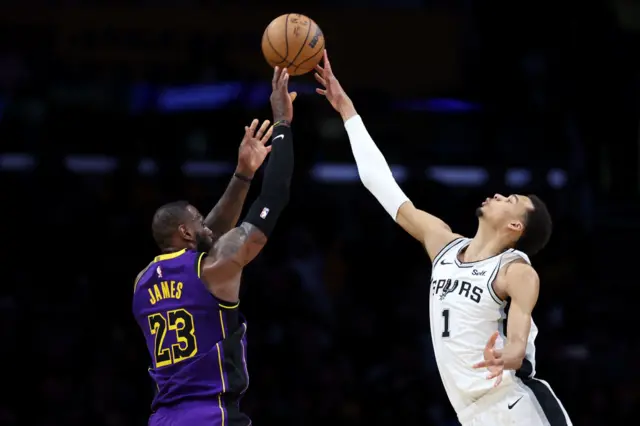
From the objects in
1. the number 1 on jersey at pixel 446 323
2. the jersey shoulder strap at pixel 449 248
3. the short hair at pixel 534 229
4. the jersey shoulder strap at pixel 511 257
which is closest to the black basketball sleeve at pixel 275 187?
the jersey shoulder strap at pixel 449 248

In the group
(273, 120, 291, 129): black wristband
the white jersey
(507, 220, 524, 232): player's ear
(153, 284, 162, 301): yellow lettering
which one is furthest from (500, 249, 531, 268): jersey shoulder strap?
(153, 284, 162, 301): yellow lettering

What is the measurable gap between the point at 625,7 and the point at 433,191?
4.47 metres

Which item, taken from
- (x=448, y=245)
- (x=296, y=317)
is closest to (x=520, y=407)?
(x=448, y=245)

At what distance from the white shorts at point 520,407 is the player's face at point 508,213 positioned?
0.87 metres

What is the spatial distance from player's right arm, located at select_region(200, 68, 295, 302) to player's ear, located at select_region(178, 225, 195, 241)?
372 mm

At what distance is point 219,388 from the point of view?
Answer: 5500 millimetres

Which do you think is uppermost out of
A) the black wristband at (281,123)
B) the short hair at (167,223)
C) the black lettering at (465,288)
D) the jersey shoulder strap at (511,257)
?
the black wristband at (281,123)

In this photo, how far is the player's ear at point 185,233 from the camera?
5.86 m

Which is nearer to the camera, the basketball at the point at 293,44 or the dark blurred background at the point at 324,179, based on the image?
the basketball at the point at 293,44

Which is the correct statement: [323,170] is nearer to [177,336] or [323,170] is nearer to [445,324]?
[445,324]

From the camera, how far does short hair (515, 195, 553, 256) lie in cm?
582

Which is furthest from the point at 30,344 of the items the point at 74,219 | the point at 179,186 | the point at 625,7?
the point at 625,7

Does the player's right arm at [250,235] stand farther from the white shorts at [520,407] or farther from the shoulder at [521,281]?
the white shorts at [520,407]

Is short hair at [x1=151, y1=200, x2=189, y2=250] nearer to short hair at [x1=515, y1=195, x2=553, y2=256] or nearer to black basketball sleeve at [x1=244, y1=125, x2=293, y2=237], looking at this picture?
black basketball sleeve at [x1=244, y1=125, x2=293, y2=237]
